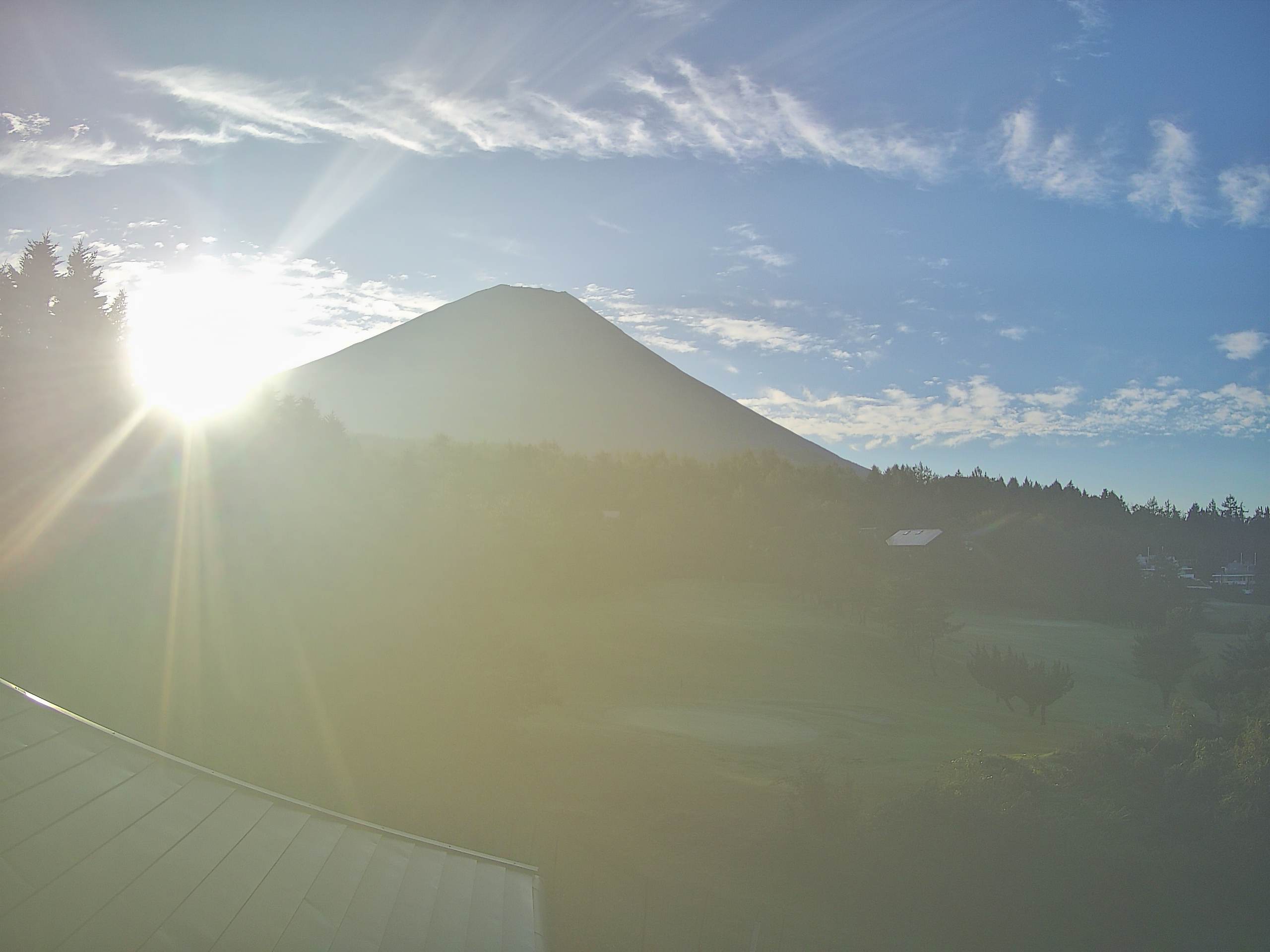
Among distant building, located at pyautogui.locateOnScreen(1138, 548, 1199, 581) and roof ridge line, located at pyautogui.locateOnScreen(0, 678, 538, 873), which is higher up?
distant building, located at pyautogui.locateOnScreen(1138, 548, 1199, 581)

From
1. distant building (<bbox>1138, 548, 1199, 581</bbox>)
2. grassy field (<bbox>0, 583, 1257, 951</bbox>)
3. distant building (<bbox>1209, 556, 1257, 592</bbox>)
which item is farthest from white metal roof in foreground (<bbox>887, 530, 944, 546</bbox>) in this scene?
grassy field (<bbox>0, 583, 1257, 951</bbox>)

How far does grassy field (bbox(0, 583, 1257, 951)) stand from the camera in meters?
12.6

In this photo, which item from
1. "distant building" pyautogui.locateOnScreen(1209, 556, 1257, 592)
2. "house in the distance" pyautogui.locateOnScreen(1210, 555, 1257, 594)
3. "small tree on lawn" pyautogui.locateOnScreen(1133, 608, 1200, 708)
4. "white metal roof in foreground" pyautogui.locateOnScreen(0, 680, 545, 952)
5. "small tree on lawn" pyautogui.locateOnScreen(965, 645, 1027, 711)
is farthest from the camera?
"distant building" pyautogui.locateOnScreen(1209, 556, 1257, 592)

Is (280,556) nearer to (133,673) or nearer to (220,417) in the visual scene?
(133,673)

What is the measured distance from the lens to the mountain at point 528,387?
121562mm

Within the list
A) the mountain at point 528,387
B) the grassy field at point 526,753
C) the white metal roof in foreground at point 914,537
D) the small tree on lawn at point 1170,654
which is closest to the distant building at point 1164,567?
the white metal roof in foreground at point 914,537

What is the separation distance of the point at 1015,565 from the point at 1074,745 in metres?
41.4

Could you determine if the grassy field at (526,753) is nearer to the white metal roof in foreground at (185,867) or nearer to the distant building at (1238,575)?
the white metal roof in foreground at (185,867)

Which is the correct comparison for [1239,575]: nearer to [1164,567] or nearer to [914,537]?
[1164,567]

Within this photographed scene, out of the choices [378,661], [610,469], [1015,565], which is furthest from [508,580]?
[1015,565]

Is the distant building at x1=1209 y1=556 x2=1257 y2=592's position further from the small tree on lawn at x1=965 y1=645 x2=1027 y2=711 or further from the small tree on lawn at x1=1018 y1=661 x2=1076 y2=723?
the small tree on lawn at x1=965 y1=645 x2=1027 y2=711

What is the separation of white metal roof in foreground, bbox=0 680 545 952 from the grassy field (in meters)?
5.23

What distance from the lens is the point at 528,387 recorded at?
13238 centimetres

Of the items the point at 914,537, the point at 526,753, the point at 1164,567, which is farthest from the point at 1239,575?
the point at 526,753
